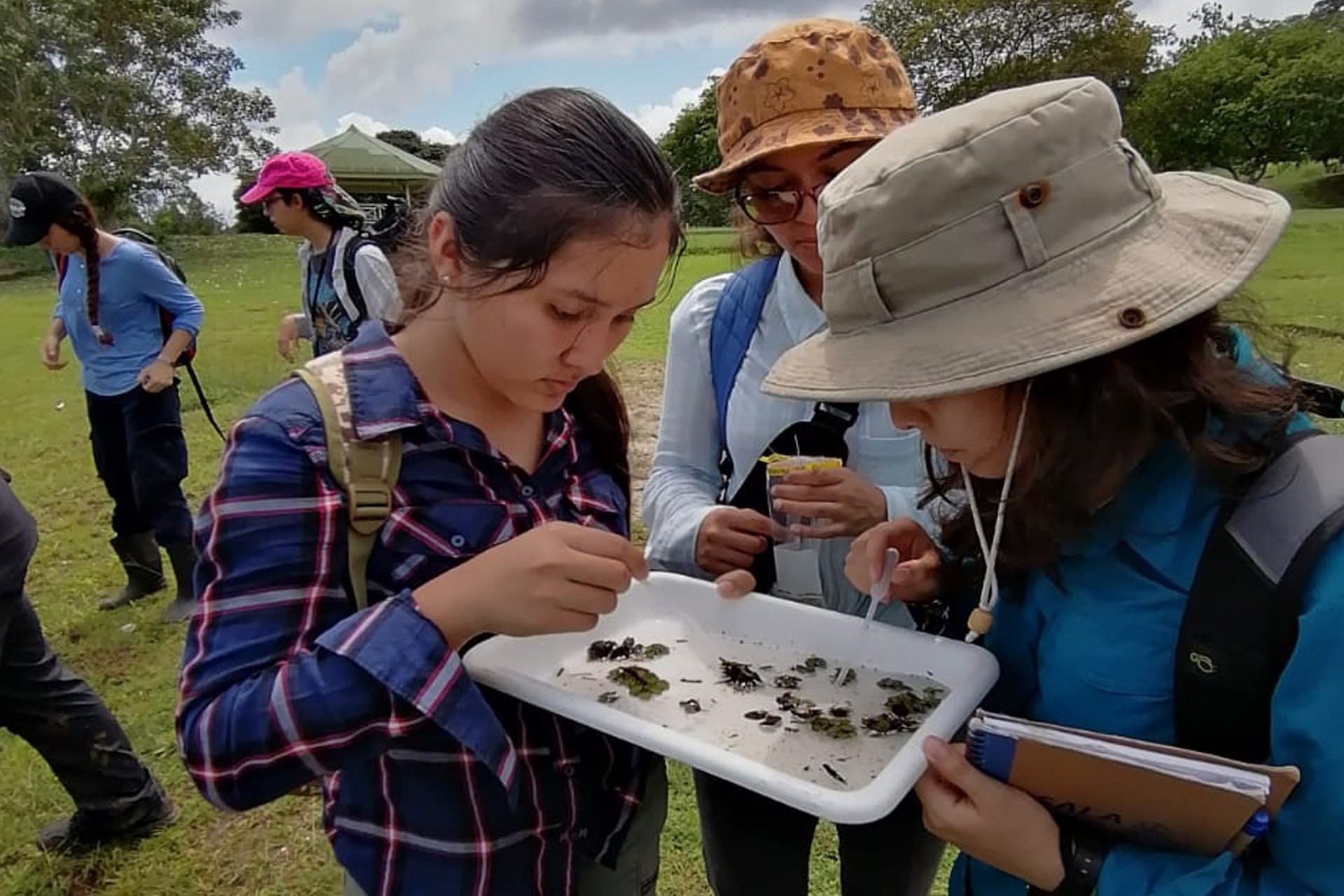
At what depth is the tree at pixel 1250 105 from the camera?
3141 centimetres

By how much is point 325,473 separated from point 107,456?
4140 millimetres

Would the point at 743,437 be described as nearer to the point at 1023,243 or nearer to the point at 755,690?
the point at 755,690

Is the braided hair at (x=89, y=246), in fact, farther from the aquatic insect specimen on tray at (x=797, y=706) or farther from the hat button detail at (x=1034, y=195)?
the hat button detail at (x=1034, y=195)

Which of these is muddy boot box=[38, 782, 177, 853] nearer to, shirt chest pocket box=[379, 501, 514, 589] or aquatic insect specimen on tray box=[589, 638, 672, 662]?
aquatic insect specimen on tray box=[589, 638, 672, 662]

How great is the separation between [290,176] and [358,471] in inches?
161

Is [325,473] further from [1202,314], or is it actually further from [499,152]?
[1202,314]

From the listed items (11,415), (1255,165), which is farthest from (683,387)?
(1255,165)

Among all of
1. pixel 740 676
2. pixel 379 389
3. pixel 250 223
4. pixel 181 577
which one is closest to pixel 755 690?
pixel 740 676

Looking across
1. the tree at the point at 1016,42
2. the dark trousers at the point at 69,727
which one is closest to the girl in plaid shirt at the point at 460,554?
the dark trousers at the point at 69,727

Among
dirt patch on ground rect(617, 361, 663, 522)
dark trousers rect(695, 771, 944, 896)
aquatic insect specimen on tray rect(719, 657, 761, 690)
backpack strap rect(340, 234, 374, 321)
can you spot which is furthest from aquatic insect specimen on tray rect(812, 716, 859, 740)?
backpack strap rect(340, 234, 374, 321)

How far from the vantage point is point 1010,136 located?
1.02 metres

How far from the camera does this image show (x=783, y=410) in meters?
1.82

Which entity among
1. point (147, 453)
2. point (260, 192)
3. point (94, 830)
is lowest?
point (94, 830)

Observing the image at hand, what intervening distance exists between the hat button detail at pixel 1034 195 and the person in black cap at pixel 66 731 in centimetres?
256
